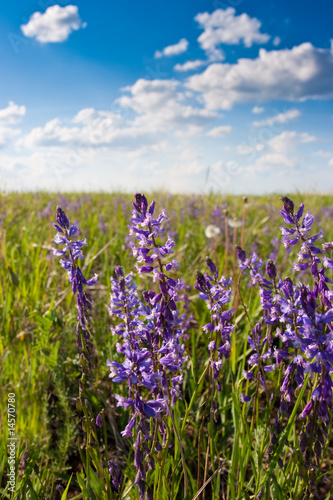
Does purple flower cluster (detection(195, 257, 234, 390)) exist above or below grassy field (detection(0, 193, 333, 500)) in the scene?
above

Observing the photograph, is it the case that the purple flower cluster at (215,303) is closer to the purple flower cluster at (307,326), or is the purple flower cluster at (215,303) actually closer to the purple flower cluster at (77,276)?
the purple flower cluster at (307,326)

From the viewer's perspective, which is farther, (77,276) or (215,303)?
(215,303)

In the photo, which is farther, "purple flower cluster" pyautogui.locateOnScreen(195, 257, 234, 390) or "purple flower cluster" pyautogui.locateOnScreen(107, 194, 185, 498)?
"purple flower cluster" pyautogui.locateOnScreen(195, 257, 234, 390)

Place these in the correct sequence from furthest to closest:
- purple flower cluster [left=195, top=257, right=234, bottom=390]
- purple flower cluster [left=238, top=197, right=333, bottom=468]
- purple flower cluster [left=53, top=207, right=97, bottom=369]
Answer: purple flower cluster [left=195, top=257, right=234, bottom=390], purple flower cluster [left=53, top=207, right=97, bottom=369], purple flower cluster [left=238, top=197, right=333, bottom=468]

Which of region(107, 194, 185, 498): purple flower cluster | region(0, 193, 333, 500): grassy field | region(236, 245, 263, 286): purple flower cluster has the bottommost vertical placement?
region(0, 193, 333, 500): grassy field

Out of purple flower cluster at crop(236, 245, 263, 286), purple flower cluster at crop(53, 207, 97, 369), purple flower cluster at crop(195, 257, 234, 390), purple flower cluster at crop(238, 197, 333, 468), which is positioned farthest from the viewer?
purple flower cluster at crop(236, 245, 263, 286)

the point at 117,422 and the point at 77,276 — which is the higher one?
the point at 77,276

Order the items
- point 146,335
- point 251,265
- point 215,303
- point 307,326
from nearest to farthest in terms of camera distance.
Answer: point 307,326 < point 146,335 < point 215,303 < point 251,265

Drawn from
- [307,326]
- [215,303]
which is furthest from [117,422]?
[307,326]

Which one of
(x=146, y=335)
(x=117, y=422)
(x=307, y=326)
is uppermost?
(x=307, y=326)

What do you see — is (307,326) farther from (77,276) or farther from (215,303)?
(77,276)

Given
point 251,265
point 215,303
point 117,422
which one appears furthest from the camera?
point 117,422

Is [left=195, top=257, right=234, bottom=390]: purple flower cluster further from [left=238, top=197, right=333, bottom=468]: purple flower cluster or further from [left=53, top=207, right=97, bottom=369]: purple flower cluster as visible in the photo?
[left=53, top=207, right=97, bottom=369]: purple flower cluster

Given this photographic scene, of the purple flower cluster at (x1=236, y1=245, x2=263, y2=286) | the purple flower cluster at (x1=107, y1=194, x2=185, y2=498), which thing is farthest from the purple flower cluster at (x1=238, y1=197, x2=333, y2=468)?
the purple flower cluster at (x1=107, y1=194, x2=185, y2=498)
